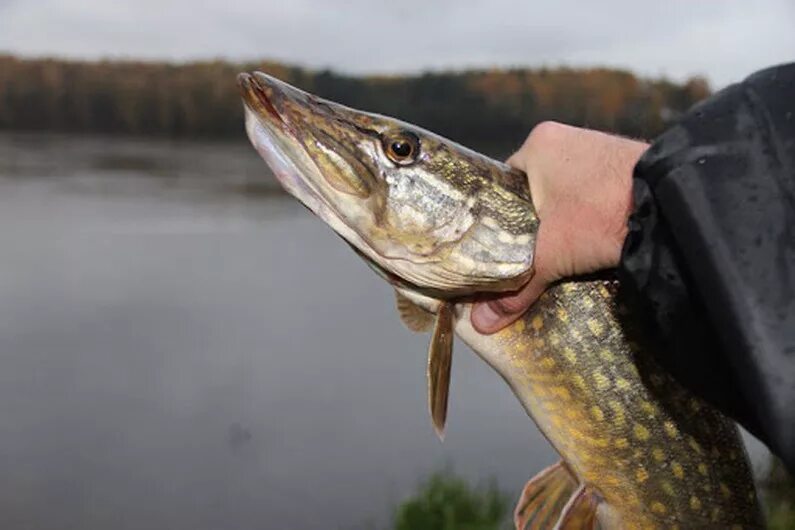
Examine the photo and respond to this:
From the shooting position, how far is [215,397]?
7.90 m

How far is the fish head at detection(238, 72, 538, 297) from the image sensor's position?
175 centimetres

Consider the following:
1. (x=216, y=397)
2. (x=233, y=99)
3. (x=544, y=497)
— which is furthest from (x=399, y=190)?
(x=233, y=99)

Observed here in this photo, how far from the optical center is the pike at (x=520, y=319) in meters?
1.76

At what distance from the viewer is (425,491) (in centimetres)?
445

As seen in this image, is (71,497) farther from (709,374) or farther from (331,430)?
(709,374)

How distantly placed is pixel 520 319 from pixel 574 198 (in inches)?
12.6

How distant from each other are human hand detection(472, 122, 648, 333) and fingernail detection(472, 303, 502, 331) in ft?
0.09

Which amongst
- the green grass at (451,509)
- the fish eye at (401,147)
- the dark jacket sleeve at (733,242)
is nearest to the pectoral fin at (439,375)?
the fish eye at (401,147)

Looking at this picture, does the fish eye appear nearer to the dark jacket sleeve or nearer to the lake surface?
the dark jacket sleeve

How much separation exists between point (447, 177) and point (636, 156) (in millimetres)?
383

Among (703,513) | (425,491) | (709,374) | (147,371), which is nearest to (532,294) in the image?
(709,374)

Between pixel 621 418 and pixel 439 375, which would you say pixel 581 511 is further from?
pixel 439 375

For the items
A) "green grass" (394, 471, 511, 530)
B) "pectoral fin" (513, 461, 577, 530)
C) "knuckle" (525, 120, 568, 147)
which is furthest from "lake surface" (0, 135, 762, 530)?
"knuckle" (525, 120, 568, 147)

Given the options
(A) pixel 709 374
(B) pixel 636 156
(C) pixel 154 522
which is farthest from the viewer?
(C) pixel 154 522
